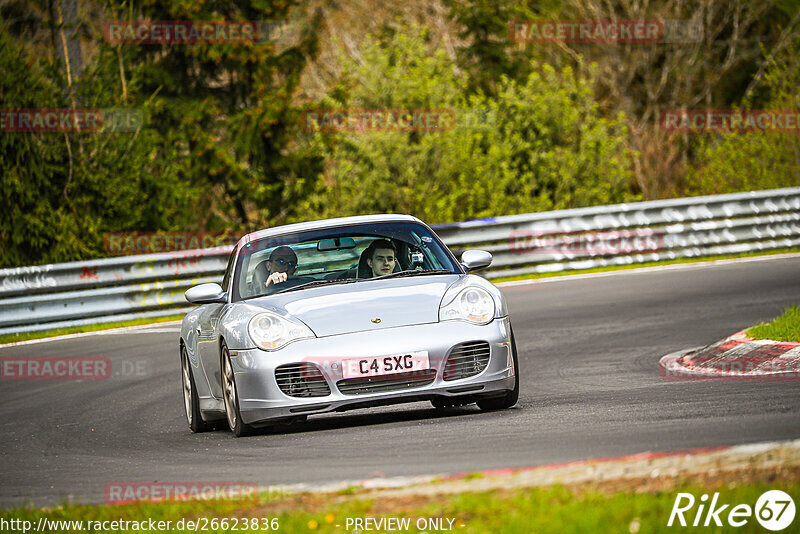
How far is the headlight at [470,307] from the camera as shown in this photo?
842 centimetres

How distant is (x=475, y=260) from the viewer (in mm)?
9359

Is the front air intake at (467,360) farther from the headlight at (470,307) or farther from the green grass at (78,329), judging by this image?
the green grass at (78,329)

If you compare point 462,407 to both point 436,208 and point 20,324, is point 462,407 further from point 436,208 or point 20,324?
point 436,208

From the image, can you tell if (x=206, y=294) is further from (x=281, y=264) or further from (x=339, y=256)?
(x=339, y=256)

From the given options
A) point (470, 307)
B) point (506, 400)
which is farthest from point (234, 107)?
point (470, 307)

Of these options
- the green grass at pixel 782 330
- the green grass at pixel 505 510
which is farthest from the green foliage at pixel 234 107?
the green grass at pixel 505 510

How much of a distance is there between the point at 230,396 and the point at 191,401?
4.04ft

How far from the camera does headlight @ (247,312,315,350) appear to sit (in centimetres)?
827

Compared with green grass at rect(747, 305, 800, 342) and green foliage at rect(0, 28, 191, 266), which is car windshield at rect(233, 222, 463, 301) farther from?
green foliage at rect(0, 28, 191, 266)

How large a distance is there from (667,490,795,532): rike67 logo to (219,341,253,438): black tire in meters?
4.17

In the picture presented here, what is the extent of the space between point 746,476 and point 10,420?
733cm

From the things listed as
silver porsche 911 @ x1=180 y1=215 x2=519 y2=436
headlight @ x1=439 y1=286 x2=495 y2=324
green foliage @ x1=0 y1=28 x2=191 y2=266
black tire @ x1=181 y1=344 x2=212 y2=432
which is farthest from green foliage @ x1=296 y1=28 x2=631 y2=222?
headlight @ x1=439 y1=286 x2=495 y2=324

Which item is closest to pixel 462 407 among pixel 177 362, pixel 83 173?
pixel 177 362

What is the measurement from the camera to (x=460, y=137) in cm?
2606
